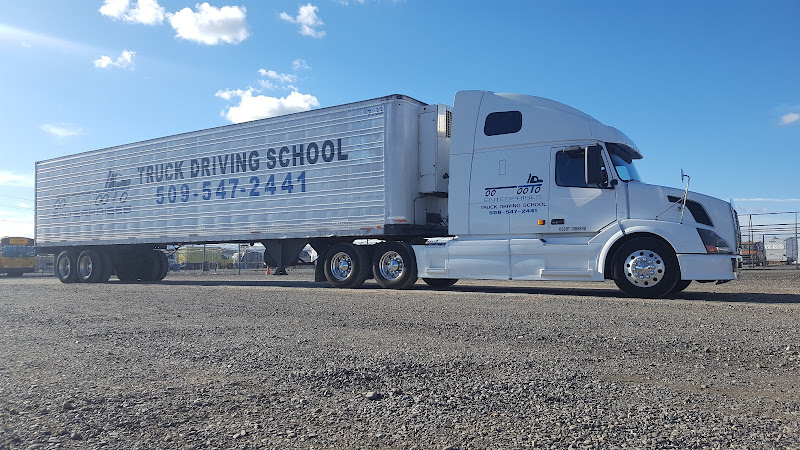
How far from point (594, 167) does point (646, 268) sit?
2.00 meters

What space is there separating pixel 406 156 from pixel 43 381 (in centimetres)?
948

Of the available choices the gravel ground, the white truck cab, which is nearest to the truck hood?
the white truck cab

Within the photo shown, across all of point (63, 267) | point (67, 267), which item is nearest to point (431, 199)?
point (67, 267)

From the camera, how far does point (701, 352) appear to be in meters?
5.31

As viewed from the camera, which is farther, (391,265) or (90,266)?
(90,266)

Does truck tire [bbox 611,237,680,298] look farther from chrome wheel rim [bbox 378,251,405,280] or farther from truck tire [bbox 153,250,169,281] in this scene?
truck tire [bbox 153,250,169,281]

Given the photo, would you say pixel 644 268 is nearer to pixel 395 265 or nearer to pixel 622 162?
pixel 622 162

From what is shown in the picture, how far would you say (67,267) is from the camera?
20.2 meters

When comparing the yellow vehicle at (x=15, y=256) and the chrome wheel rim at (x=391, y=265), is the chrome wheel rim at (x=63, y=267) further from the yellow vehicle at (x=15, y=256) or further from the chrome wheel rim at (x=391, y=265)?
the yellow vehicle at (x=15, y=256)

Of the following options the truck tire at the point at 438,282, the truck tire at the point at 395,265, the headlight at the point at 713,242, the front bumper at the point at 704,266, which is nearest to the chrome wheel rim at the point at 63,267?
the truck tire at the point at 395,265

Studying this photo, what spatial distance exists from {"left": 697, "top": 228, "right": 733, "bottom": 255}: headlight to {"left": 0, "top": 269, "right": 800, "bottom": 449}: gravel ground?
2033 millimetres

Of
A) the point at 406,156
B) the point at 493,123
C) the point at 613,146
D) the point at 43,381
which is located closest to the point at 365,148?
the point at 406,156

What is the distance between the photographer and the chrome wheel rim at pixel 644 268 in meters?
10.3

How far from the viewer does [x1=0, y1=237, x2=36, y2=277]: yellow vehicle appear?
122 feet
